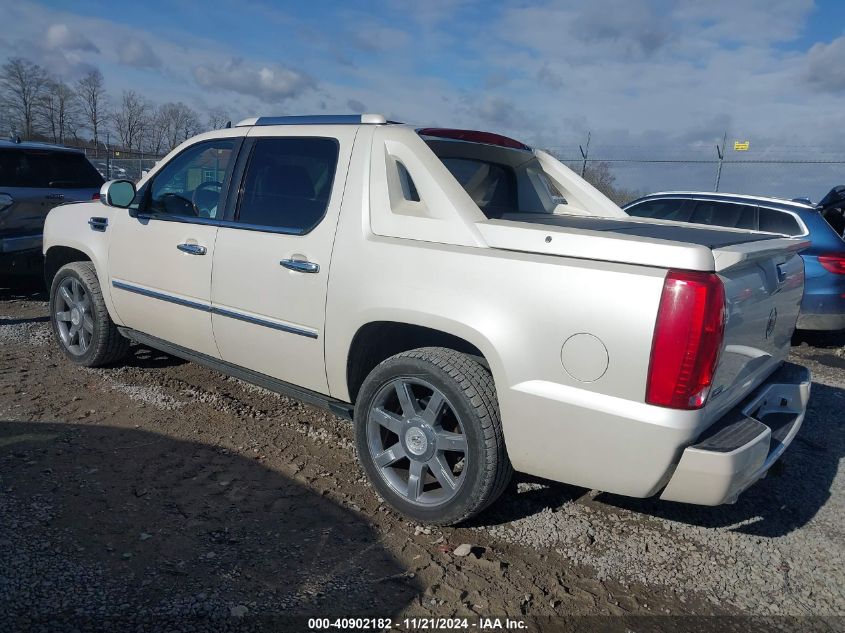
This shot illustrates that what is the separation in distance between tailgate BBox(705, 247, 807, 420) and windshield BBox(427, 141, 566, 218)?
4.89 ft

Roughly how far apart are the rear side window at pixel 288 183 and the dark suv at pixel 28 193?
3661 mm

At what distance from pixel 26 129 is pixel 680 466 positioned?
42.8 m

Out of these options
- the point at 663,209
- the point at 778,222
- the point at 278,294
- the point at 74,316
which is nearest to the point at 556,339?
the point at 278,294

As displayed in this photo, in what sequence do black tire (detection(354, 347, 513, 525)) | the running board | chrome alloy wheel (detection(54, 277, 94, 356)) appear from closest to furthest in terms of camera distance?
black tire (detection(354, 347, 513, 525)) < the running board < chrome alloy wheel (detection(54, 277, 94, 356))

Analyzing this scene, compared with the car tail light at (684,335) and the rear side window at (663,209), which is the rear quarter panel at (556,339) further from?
the rear side window at (663,209)

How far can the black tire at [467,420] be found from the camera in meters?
2.88

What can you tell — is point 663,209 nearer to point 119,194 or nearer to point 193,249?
point 193,249

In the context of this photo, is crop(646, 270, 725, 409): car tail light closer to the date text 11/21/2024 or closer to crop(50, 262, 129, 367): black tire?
the date text 11/21/2024

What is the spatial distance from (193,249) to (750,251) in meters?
3.05

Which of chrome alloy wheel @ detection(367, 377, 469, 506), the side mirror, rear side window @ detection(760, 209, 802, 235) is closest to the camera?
chrome alloy wheel @ detection(367, 377, 469, 506)

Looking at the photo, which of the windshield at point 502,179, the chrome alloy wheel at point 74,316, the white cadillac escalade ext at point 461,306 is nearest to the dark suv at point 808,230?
the windshield at point 502,179

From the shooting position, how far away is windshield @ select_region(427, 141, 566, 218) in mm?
3805

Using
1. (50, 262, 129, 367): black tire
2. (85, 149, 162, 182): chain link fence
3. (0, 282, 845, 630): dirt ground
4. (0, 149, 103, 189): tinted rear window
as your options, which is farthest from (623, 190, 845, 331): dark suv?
(85, 149, 162, 182): chain link fence

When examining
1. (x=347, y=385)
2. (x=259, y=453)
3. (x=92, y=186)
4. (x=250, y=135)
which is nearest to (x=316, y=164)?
(x=250, y=135)
